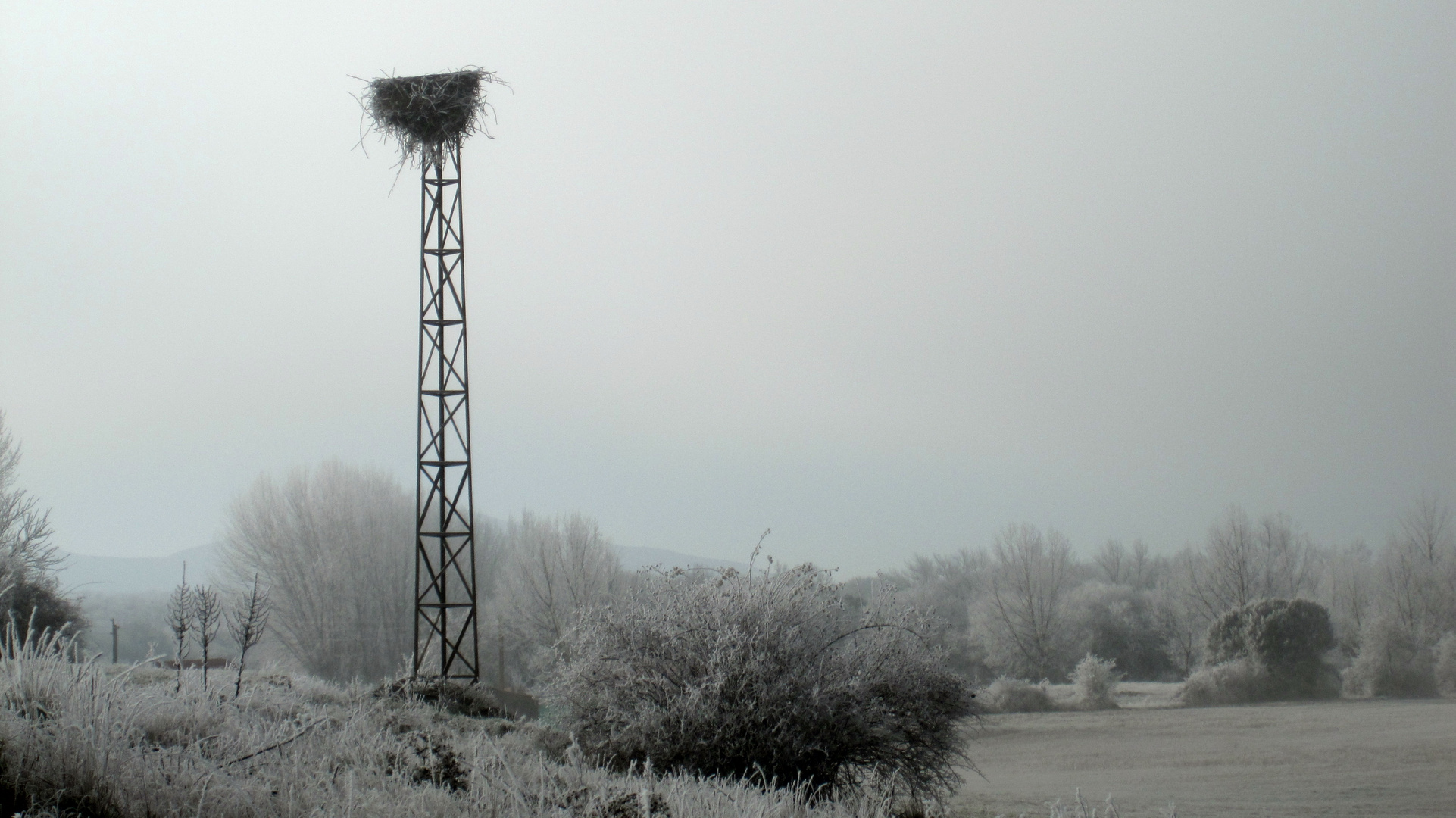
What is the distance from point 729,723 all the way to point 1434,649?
22.6 m

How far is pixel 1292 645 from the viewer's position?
23.2 m

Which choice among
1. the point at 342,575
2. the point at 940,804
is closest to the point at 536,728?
the point at 940,804

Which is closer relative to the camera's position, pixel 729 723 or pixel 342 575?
pixel 729 723

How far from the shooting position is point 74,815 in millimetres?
2443

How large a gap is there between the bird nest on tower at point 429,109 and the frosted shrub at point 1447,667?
23.1m

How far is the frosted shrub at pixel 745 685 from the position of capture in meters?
6.18

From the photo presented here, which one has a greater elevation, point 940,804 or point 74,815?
point 74,815

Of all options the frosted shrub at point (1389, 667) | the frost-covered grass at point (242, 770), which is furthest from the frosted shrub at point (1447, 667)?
the frost-covered grass at point (242, 770)

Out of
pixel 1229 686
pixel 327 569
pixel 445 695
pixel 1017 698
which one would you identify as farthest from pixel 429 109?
pixel 1229 686

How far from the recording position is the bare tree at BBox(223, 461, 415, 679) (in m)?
23.2

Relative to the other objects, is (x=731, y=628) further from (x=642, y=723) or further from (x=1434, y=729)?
(x=1434, y=729)

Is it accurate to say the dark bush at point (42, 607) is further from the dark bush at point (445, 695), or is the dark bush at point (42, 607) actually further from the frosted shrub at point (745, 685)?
the frosted shrub at point (745, 685)

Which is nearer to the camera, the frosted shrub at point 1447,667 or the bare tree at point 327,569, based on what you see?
the frosted shrub at point 1447,667

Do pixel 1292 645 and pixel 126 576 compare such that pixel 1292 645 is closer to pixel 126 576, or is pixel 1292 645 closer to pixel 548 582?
pixel 548 582
